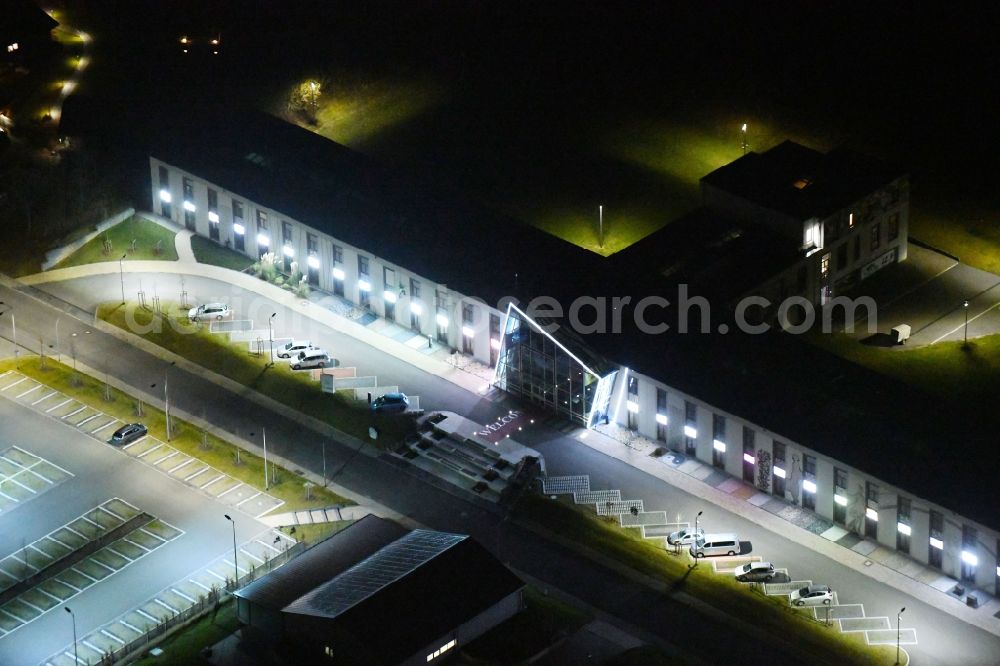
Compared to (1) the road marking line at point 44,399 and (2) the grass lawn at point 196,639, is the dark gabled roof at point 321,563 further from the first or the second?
(1) the road marking line at point 44,399

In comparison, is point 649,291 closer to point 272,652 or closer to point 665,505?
point 665,505

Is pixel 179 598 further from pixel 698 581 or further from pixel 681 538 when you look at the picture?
pixel 698 581

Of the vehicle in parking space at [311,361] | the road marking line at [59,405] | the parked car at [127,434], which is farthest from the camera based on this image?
the vehicle in parking space at [311,361]

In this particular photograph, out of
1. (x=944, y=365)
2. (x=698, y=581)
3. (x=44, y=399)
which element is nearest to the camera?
(x=698, y=581)

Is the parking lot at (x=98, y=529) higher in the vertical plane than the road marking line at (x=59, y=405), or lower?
lower

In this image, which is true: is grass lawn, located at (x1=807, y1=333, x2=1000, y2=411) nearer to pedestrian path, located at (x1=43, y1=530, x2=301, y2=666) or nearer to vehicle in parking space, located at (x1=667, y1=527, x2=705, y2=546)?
vehicle in parking space, located at (x1=667, y1=527, x2=705, y2=546)

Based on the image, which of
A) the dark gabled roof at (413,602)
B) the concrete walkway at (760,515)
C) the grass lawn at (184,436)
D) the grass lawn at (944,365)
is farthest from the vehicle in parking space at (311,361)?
the grass lawn at (944,365)

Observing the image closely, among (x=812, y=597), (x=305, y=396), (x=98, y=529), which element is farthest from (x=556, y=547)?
(x=98, y=529)
